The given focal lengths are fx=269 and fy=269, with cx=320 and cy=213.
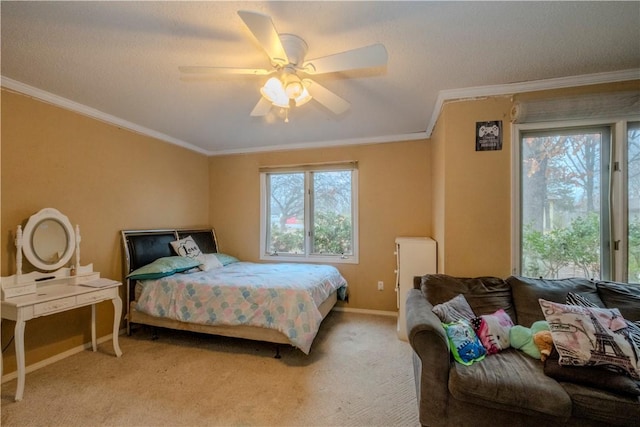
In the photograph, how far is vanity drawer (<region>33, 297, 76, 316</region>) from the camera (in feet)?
6.50

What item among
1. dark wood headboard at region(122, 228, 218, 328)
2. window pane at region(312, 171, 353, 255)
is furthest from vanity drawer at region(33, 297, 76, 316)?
window pane at region(312, 171, 353, 255)

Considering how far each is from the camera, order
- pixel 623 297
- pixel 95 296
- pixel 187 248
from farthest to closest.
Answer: pixel 187 248, pixel 95 296, pixel 623 297

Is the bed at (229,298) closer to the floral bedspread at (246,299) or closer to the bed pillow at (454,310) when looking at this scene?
the floral bedspread at (246,299)

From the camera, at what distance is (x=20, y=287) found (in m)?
2.05

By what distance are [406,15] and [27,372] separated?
3.90 meters

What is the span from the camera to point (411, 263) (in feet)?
9.66

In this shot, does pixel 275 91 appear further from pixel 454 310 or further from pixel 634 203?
pixel 634 203

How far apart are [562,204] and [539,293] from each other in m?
0.89

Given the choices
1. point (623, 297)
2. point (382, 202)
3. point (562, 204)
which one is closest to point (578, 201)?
point (562, 204)

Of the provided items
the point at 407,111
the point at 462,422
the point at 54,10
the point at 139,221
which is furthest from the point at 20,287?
the point at 407,111

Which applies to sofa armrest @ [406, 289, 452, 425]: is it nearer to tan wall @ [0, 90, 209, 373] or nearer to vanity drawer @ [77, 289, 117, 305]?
vanity drawer @ [77, 289, 117, 305]

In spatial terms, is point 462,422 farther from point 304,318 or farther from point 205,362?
point 205,362

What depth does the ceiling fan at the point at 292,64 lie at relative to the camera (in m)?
1.41

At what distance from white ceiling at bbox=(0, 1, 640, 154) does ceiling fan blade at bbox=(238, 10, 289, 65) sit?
197 millimetres
